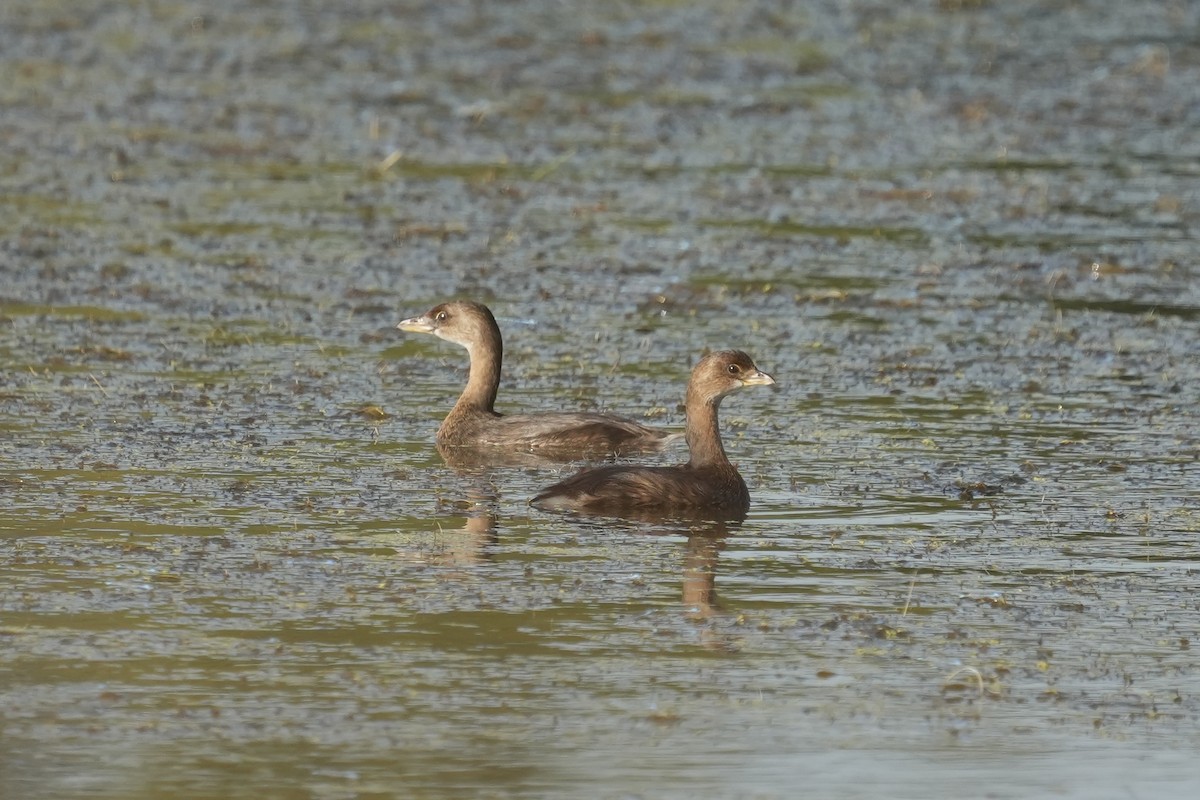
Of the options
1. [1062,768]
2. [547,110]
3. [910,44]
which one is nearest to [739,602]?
[1062,768]

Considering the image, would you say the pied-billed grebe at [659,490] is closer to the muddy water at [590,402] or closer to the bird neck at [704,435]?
the bird neck at [704,435]

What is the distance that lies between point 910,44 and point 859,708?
21.0 metres

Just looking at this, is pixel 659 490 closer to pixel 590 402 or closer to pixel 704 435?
pixel 704 435

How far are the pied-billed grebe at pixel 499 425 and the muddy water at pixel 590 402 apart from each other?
24 centimetres

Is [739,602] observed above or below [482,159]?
below

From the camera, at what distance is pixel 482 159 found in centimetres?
2114

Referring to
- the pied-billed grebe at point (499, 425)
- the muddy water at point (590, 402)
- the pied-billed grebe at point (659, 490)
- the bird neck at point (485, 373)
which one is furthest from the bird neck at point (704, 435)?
the bird neck at point (485, 373)

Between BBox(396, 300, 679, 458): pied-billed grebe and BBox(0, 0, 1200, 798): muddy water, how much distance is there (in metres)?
0.24

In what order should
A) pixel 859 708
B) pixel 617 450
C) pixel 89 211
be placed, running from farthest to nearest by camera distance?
pixel 89 211
pixel 617 450
pixel 859 708

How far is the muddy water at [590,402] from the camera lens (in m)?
7.37

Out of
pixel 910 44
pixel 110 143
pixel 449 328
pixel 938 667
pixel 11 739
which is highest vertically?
pixel 910 44

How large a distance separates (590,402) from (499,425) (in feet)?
3.24

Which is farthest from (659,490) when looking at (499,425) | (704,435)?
(499,425)

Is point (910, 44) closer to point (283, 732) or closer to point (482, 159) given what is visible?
point (482, 159)
